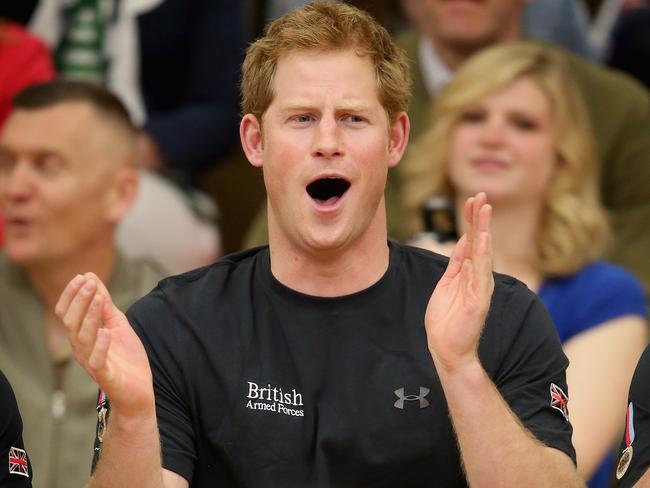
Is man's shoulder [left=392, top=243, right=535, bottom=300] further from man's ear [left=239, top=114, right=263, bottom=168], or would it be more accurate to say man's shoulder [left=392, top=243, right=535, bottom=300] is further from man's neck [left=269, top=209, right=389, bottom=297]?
man's ear [left=239, top=114, right=263, bottom=168]

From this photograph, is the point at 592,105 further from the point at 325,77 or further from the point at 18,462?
the point at 18,462

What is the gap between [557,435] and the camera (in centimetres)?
270

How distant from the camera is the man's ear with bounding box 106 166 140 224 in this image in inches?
170

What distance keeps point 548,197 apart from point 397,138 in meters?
1.49

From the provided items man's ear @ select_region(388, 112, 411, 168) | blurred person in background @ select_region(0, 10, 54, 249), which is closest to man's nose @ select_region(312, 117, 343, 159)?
man's ear @ select_region(388, 112, 411, 168)

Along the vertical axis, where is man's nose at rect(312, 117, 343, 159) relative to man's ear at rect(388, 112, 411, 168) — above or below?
above

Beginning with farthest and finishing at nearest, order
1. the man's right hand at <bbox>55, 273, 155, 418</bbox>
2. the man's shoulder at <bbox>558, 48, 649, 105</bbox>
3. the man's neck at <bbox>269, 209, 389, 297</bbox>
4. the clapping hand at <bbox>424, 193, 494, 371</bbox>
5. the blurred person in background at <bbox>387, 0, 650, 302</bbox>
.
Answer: the man's shoulder at <bbox>558, 48, 649, 105</bbox>, the blurred person in background at <bbox>387, 0, 650, 302</bbox>, the man's neck at <bbox>269, 209, 389, 297</bbox>, the clapping hand at <bbox>424, 193, 494, 371</bbox>, the man's right hand at <bbox>55, 273, 155, 418</bbox>

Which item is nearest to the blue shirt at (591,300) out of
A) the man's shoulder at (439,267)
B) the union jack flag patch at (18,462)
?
the man's shoulder at (439,267)

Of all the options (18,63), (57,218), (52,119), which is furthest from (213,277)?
(18,63)

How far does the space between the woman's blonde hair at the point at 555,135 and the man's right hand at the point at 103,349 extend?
189cm

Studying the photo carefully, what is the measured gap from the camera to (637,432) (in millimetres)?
2693

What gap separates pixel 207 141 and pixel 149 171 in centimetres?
24

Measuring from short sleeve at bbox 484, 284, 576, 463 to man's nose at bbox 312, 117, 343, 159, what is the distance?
0.45 meters

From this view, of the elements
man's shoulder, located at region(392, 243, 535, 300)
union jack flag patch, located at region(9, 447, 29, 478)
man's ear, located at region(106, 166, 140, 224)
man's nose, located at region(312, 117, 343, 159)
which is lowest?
man's ear, located at region(106, 166, 140, 224)
